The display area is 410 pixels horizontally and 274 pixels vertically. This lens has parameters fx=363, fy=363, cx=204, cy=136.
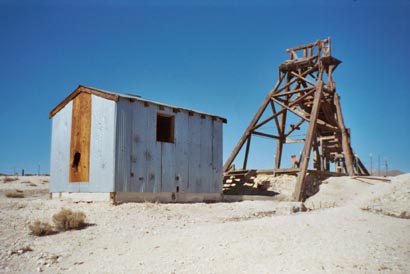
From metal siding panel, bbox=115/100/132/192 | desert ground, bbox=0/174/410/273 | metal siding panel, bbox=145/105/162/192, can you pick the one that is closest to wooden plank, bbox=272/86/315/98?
desert ground, bbox=0/174/410/273

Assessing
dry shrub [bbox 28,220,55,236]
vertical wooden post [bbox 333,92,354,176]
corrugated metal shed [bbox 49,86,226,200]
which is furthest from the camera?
vertical wooden post [bbox 333,92,354,176]

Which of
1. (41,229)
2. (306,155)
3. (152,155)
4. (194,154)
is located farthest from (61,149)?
(306,155)

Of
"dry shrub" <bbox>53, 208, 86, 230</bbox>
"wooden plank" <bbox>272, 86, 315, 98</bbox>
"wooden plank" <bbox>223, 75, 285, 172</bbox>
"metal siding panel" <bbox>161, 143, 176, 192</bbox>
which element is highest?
"wooden plank" <bbox>272, 86, 315, 98</bbox>

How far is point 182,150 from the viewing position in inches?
566

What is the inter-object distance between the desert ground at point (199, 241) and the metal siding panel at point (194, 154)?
1738mm

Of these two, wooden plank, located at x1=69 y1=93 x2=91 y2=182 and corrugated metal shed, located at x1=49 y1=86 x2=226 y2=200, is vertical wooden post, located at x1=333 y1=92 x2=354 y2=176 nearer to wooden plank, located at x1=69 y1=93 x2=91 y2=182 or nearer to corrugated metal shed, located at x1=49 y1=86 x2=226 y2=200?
corrugated metal shed, located at x1=49 y1=86 x2=226 y2=200

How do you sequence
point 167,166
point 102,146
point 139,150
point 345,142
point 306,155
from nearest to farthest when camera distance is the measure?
point 102,146
point 139,150
point 167,166
point 306,155
point 345,142

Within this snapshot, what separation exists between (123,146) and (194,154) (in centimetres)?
338

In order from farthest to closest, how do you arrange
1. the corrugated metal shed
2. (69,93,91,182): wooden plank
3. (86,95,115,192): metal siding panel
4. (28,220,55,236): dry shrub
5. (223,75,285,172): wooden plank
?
(223,75,285,172): wooden plank < (69,93,91,182): wooden plank < the corrugated metal shed < (86,95,115,192): metal siding panel < (28,220,55,236): dry shrub

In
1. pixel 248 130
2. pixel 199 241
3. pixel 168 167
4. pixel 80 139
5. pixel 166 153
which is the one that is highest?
pixel 248 130

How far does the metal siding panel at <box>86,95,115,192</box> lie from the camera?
12.3 meters

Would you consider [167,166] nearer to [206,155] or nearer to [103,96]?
[206,155]

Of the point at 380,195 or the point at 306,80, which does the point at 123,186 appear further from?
the point at 306,80

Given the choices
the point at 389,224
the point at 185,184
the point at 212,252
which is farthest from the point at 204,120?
the point at 212,252
